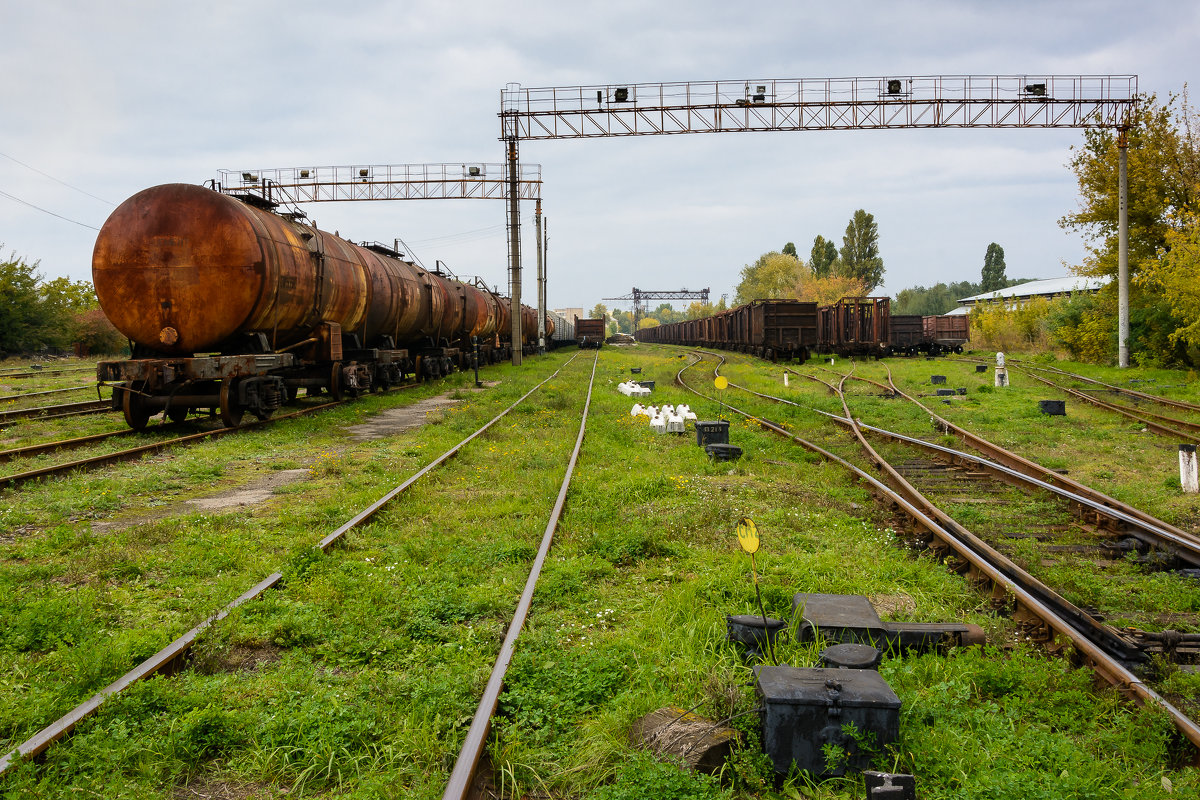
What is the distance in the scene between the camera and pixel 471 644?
3.94m

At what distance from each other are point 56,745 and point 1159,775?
14.0 feet

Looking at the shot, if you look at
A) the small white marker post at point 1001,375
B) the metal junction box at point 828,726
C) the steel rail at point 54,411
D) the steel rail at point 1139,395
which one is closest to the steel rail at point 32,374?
the steel rail at point 54,411

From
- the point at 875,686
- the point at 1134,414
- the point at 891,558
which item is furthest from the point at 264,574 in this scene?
the point at 1134,414

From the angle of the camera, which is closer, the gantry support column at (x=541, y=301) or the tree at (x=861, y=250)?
the gantry support column at (x=541, y=301)

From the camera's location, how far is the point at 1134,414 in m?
12.7

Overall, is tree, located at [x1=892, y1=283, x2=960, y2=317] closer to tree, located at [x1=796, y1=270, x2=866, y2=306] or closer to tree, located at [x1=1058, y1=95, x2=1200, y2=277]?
tree, located at [x1=796, y1=270, x2=866, y2=306]

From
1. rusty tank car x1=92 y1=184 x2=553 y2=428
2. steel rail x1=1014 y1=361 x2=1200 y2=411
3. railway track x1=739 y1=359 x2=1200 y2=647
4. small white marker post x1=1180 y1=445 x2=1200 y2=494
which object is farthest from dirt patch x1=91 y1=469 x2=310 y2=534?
steel rail x1=1014 y1=361 x2=1200 y2=411

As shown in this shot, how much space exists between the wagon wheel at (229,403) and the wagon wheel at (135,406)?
1.18m

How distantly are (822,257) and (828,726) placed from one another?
90.4 meters

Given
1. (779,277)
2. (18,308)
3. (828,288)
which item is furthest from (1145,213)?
(779,277)

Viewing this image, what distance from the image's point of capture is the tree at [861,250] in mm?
84688

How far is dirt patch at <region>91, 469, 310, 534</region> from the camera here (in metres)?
6.58

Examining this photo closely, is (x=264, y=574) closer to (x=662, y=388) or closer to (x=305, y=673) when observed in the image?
(x=305, y=673)

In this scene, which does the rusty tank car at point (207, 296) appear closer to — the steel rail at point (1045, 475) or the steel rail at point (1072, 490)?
the steel rail at point (1072, 490)
